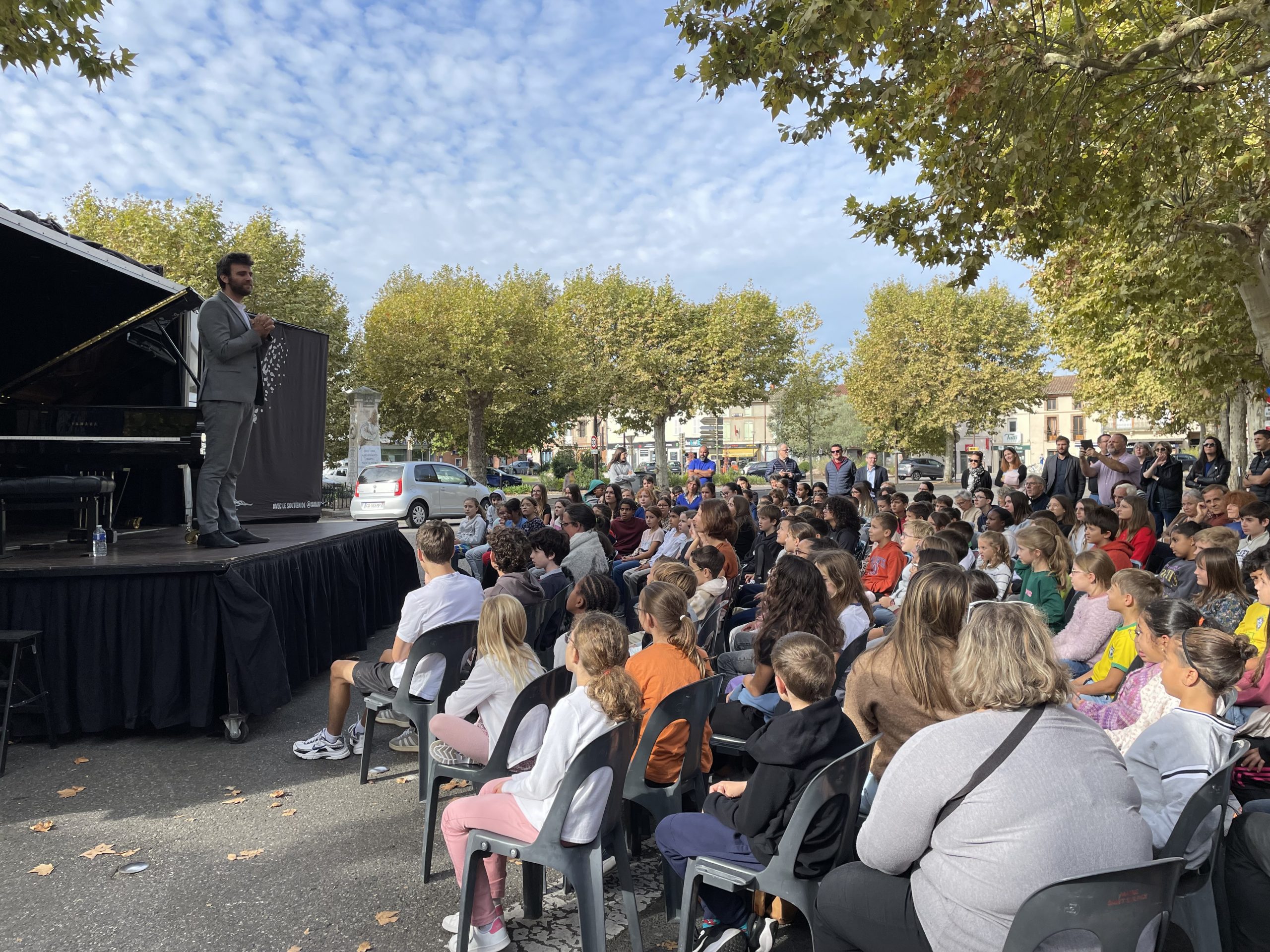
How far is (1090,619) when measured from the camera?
4242mm

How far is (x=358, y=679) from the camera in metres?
4.41

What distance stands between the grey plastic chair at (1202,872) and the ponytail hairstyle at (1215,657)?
19 cm

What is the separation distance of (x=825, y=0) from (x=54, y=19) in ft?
14.4

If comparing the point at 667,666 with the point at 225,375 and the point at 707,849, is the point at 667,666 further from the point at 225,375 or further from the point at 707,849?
the point at 225,375

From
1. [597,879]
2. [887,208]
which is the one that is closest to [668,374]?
[887,208]

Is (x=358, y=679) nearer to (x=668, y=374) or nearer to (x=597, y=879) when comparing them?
(x=597, y=879)

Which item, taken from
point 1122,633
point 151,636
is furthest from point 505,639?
point 1122,633

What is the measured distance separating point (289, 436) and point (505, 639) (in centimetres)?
742

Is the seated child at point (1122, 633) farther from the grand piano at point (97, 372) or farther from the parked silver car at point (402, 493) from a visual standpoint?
the parked silver car at point (402, 493)

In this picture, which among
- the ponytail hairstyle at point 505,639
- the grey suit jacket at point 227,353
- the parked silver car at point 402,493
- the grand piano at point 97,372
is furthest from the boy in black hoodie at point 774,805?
the parked silver car at point 402,493

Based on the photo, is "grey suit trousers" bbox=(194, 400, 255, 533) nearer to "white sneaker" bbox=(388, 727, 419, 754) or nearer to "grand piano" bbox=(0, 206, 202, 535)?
"grand piano" bbox=(0, 206, 202, 535)

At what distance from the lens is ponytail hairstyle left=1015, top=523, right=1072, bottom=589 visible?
5.11m

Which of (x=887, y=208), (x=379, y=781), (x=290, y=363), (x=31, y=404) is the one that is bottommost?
(x=379, y=781)

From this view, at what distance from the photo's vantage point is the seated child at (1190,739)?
2.28 metres
